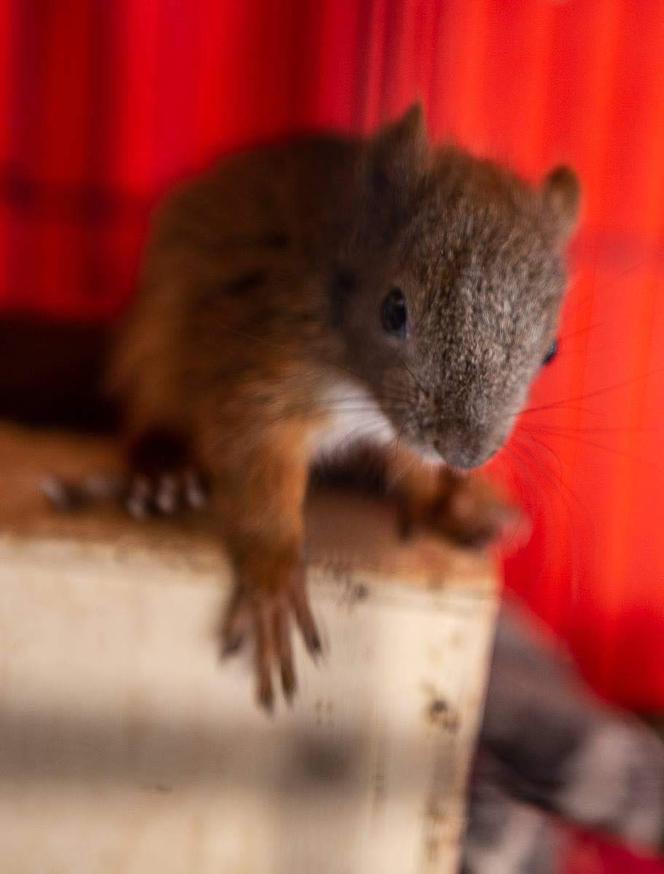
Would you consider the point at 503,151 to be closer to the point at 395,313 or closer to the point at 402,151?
the point at 402,151

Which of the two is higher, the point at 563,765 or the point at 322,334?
the point at 322,334

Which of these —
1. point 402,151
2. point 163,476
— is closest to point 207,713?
point 163,476

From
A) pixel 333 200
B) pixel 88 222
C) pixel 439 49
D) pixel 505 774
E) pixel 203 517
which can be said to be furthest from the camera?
pixel 88 222

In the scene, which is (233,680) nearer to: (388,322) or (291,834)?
(291,834)

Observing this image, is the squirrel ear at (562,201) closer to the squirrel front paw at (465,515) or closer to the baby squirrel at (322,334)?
the baby squirrel at (322,334)

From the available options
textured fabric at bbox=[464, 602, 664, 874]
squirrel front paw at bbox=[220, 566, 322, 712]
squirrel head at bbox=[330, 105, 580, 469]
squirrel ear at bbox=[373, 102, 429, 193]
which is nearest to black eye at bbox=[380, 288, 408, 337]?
squirrel head at bbox=[330, 105, 580, 469]

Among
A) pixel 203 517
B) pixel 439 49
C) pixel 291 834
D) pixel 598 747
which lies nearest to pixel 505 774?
pixel 598 747

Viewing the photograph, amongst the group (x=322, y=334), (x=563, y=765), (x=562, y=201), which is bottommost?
(x=563, y=765)
